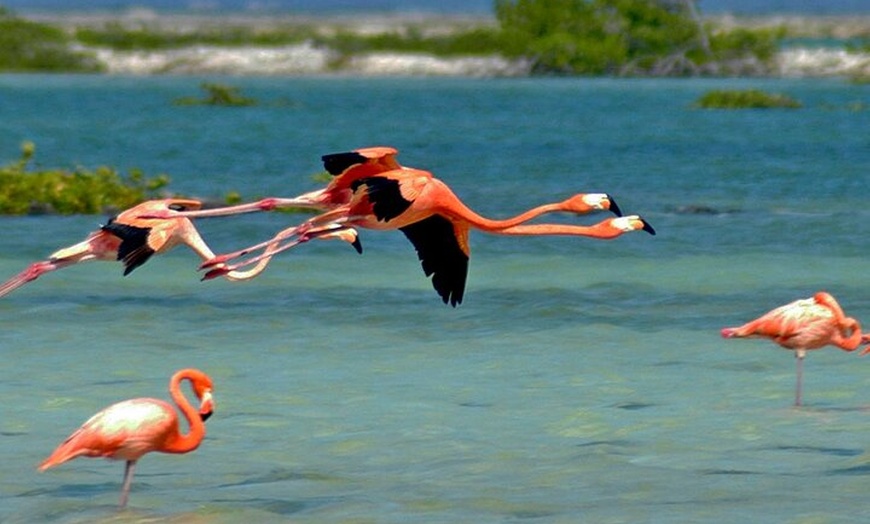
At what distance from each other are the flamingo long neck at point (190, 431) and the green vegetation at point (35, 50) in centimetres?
8318

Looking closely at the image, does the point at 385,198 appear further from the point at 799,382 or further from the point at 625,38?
the point at 625,38

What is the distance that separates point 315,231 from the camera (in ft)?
31.9

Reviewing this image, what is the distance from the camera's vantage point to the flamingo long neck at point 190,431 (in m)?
9.35

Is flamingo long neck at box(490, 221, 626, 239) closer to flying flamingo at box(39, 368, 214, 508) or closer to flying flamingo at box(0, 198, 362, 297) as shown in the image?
flying flamingo at box(0, 198, 362, 297)

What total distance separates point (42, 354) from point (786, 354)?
4.91 m

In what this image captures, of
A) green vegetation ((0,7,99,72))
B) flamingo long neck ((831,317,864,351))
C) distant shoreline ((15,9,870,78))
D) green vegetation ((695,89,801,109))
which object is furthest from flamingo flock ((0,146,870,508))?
green vegetation ((0,7,99,72))

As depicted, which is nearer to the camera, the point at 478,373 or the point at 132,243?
the point at 132,243

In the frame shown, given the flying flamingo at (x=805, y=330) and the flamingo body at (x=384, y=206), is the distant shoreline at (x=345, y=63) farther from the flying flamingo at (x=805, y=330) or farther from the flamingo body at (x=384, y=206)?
the flamingo body at (x=384, y=206)

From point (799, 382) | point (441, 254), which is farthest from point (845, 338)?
point (441, 254)

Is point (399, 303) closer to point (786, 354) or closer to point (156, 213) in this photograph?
point (786, 354)

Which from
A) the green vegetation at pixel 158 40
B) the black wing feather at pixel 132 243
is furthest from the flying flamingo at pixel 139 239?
the green vegetation at pixel 158 40

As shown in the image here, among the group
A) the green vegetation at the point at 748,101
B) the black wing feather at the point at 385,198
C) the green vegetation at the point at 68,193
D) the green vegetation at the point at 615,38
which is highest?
the black wing feather at the point at 385,198

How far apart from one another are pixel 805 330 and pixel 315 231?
3768mm

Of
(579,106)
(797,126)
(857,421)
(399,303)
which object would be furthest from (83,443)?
(579,106)
